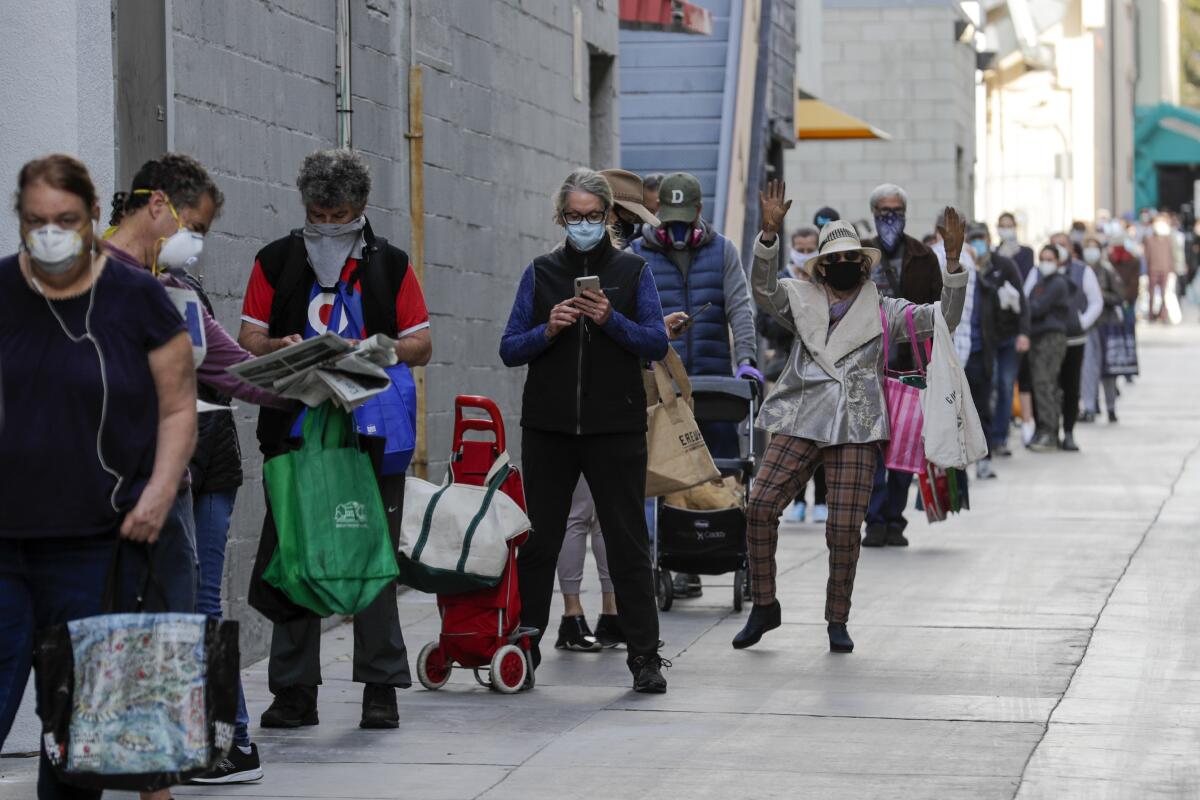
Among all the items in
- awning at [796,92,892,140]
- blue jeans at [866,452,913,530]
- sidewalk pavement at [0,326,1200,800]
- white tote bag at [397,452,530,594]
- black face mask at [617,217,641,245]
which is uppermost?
awning at [796,92,892,140]

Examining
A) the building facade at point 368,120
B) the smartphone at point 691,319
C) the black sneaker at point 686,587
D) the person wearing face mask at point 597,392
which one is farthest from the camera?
the black sneaker at point 686,587

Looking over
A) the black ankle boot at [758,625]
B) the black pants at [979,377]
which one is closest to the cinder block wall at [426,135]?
the black ankle boot at [758,625]

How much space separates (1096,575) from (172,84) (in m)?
5.92

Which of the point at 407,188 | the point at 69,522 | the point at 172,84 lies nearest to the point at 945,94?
the point at 407,188

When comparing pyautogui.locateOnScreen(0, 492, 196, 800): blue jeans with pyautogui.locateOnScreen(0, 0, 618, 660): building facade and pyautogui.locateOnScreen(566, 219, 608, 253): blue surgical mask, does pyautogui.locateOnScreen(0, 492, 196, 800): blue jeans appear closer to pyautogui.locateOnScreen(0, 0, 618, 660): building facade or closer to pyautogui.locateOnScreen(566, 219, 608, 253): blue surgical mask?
pyautogui.locateOnScreen(0, 0, 618, 660): building facade

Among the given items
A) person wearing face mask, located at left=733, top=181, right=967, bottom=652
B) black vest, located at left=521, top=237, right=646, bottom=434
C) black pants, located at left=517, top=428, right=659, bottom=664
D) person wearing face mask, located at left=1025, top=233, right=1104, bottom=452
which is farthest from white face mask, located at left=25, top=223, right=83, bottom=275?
person wearing face mask, located at left=1025, top=233, right=1104, bottom=452

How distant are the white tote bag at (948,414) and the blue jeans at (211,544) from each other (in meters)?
4.29

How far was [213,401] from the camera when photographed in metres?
6.77

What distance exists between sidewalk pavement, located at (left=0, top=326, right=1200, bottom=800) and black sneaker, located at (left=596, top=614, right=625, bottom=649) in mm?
121

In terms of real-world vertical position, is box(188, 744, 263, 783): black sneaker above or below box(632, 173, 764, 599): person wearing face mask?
below

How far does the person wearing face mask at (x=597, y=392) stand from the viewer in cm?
828

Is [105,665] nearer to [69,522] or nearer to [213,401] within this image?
[69,522]

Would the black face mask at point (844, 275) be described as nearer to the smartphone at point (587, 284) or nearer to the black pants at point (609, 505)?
the black pants at point (609, 505)

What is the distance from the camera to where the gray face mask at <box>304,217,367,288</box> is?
742 centimetres
